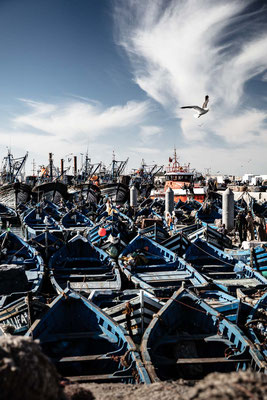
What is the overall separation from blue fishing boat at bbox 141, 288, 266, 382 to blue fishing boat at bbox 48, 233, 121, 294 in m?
3.36

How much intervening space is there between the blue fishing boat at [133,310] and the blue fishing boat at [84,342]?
0.63 meters

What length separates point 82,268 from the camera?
1275cm

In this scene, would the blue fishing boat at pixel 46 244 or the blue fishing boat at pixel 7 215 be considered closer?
the blue fishing boat at pixel 46 244

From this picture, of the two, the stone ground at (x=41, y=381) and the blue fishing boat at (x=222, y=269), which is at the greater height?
the stone ground at (x=41, y=381)

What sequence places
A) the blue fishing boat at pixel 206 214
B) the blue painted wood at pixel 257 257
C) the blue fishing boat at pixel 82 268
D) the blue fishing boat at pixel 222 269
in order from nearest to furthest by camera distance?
the blue fishing boat at pixel 82 268 < the blue fishing boat at pixel 222 269 < the blue painted wood at pixel 257 257 < the blue fishing boat at pixel 206 214

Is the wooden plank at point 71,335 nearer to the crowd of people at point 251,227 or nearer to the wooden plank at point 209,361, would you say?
the wooden plank at point 209,361

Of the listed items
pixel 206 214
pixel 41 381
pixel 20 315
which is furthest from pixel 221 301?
pixel 206 214

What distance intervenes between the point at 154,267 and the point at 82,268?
10.7 feet

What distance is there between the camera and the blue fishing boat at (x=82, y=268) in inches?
433

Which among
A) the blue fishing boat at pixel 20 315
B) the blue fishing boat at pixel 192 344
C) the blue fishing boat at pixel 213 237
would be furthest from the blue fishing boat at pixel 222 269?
the blue fishing boat at pixel 20 315

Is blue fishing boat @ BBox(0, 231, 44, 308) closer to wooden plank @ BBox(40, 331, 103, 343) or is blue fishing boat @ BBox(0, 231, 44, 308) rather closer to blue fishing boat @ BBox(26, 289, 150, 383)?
blue fishing boat @ BBox(26, 289, 150, 383)

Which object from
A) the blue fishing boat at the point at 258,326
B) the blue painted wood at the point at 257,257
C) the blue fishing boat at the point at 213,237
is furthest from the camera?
the blue fishing boat at the point at 213,237

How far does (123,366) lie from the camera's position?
613 cm

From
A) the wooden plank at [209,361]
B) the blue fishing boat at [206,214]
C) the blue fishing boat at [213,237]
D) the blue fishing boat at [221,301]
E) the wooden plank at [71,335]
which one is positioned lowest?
the wooden plank at [209,361]
